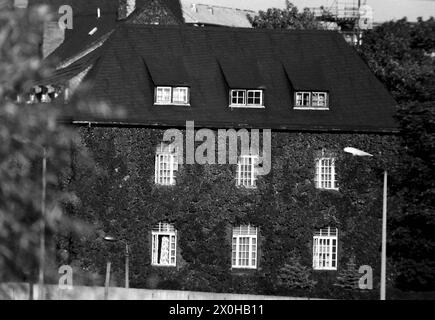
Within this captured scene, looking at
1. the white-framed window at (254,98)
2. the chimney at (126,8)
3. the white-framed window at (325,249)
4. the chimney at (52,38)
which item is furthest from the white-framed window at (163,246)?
the chimney at (52,38)

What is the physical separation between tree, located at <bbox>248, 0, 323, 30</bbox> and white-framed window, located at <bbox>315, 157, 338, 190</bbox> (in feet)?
99.6

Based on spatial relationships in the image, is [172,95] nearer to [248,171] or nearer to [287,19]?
[248,171]

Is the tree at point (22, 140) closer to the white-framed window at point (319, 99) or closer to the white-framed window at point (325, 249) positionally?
the white-framed window at point (325, 249)

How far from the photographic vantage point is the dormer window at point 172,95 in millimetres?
55562

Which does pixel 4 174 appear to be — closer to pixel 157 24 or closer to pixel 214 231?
pixel 214 231

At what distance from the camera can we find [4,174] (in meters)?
15.6

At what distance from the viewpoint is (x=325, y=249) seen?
55.0 meters

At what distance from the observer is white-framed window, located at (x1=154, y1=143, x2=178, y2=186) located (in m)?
54.3

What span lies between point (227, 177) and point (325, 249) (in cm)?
514

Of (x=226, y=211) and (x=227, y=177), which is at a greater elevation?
(x=227, y=177)

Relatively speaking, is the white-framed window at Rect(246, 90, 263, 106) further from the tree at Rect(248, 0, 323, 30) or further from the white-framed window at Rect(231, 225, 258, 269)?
the tree at Rect(248, 0, 323, 30)

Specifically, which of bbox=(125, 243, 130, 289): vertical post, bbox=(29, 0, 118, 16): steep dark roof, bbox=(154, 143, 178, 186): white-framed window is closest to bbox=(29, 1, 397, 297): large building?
bbox=(154, 143, 178, 186): white-framed window

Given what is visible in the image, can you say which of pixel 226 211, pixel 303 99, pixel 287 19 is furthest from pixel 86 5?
pixel 226 211
